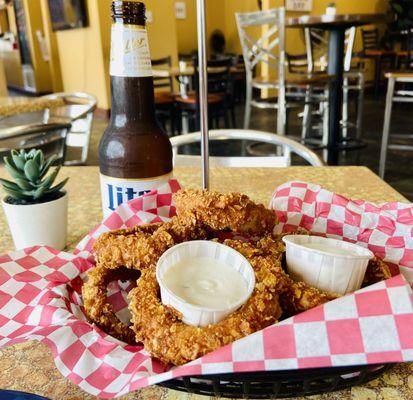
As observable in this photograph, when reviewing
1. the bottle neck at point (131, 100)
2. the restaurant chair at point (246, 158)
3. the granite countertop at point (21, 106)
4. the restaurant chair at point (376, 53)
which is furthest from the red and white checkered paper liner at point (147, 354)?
the restaurant chair at point (376, 53)

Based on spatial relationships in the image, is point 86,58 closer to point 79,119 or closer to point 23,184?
point 79,119

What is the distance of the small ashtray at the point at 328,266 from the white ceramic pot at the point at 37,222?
0.44m

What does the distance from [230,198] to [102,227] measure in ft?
0.74

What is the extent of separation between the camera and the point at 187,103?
4578 millimetres

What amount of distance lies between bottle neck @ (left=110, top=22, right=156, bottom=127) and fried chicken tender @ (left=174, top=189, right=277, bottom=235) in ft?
0.63

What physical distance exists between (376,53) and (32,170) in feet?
30.7

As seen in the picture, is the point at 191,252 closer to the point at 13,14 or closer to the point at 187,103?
the point at 187,103

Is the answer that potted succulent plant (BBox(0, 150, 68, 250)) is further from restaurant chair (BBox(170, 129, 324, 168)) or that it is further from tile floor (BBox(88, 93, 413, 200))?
tile floor (BBox(88, 93, 413, 200))

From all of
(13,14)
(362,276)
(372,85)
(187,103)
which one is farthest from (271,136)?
(13,14)

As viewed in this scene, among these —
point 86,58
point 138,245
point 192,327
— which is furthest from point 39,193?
point 86,58

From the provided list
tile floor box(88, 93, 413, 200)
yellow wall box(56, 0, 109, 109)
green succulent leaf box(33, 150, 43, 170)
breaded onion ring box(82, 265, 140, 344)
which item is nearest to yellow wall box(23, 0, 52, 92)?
yellow wall box(56, 0, 109, 109)

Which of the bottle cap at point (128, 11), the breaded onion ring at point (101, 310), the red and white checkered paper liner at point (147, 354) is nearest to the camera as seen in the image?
the red and white checkered paper liner at point (147, 354)

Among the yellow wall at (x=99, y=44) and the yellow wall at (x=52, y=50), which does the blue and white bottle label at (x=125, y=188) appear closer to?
the yellow wall at (x=99, y=44)

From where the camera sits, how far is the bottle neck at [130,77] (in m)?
0.58
